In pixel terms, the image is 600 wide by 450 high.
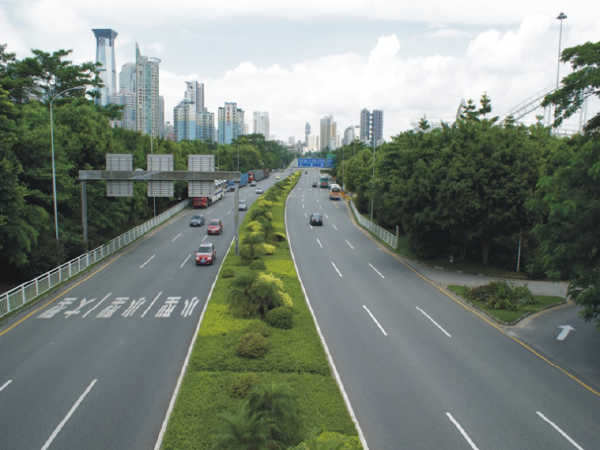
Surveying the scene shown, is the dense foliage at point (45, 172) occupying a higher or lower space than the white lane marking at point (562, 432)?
higher

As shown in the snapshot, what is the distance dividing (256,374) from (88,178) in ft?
84.7

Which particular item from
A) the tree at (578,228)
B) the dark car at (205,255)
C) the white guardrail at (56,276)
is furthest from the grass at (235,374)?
the dark car at (205,255)

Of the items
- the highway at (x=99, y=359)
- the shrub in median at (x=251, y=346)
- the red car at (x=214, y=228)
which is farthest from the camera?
the red car at (x=214, y=228)

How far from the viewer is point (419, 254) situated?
3709 centimetres

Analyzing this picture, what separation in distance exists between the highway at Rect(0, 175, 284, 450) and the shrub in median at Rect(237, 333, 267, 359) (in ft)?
7.50

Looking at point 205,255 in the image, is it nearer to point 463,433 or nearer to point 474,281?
point 474,281

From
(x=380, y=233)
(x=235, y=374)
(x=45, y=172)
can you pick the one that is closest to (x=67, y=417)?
(x=235, y=374)

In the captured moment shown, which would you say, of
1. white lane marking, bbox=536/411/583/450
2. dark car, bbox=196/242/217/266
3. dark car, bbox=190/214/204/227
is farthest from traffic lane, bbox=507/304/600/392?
dark car, bbox=190/214/204/227

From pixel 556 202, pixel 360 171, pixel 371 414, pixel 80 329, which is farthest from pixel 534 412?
pixel 360 171

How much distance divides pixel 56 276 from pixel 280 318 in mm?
15912

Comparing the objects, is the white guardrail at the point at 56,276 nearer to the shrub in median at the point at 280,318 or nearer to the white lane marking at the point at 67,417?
the white lane marking at the point at 67,417

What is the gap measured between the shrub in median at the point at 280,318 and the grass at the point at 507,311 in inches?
406

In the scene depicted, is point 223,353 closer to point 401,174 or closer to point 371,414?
point 371,414

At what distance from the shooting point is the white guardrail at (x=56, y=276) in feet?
74.6
